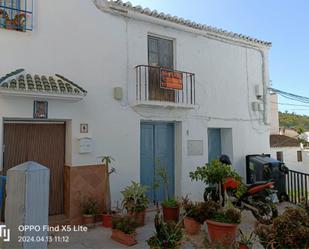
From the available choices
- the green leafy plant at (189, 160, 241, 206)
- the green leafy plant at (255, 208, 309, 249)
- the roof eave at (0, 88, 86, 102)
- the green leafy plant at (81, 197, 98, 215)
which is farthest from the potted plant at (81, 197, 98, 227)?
the green leafy plant at (255, 208, 309, 249)

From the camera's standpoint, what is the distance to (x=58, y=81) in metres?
6.87

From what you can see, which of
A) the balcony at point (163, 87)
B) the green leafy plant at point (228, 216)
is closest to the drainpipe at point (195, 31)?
the balcony at point (163, 87)

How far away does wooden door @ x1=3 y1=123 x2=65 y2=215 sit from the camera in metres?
6.80

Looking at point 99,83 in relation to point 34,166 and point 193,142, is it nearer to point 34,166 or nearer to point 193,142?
point 193,142

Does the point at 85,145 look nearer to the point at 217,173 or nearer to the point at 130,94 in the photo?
the point at 130,94

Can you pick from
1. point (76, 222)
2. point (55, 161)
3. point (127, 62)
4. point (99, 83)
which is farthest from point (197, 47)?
point (76, 222)

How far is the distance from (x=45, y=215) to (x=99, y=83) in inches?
206

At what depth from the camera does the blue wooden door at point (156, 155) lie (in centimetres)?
895

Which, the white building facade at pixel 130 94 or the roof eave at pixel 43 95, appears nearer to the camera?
the roof eave at pixel 43 95

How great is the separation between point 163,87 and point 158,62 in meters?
0.92

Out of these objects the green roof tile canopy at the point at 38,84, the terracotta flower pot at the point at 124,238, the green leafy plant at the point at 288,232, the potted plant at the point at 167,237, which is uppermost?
the green roof tile canopy at the point at 38,84

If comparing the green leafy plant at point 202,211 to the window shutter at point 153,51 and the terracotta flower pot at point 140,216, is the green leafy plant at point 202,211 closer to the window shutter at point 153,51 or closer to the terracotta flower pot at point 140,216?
the terracotta flower pot at point 140,216

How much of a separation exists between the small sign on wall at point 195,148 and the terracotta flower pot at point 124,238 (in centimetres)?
416

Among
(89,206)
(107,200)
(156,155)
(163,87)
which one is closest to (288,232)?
(107,200)
